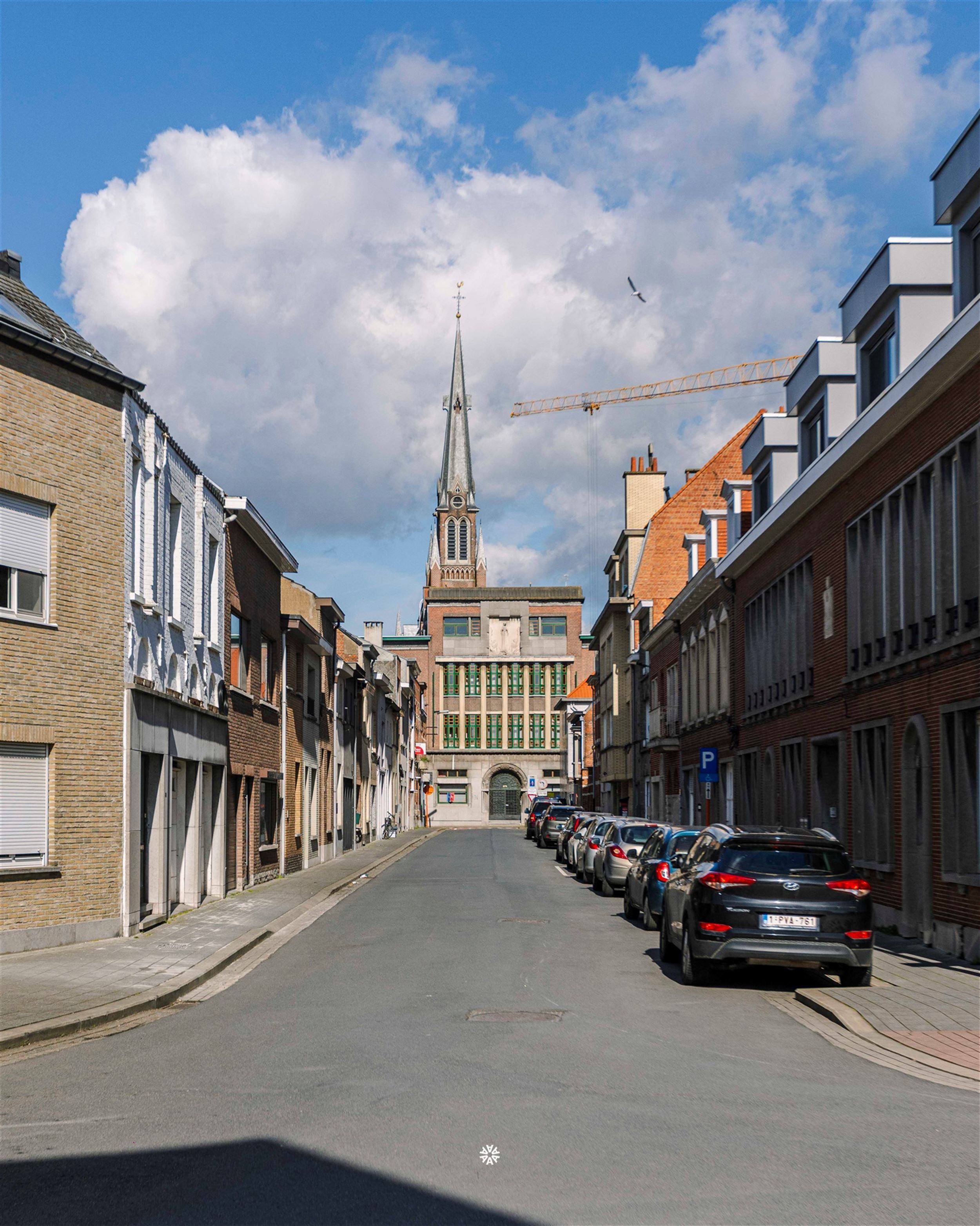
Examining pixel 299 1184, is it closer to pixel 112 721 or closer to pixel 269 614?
pixel 112 721

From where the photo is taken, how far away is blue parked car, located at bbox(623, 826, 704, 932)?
18828mm

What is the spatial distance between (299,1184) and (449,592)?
105744mm

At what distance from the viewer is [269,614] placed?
30547 millimetres

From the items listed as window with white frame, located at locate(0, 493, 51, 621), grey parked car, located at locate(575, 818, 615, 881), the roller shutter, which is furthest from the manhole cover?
grey parked car, located at locate(575, 818, 615, 881)

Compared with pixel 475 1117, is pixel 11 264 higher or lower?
higher

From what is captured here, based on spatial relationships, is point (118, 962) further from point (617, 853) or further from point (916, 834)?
point (617, 853)

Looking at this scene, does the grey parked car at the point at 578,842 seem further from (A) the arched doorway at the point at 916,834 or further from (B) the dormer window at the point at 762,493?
(A) the arched doorway at the point at 916,834

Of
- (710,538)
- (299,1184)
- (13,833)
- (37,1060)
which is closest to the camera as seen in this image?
(299,1184)

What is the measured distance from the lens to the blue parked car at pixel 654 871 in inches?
741

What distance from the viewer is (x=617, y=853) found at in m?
26.2

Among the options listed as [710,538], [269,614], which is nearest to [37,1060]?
[269,614]

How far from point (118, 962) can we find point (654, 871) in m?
7.76

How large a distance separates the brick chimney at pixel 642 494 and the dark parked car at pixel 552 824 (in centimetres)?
1325

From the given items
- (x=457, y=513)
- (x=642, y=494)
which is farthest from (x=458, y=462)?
(x=642, y=494)
